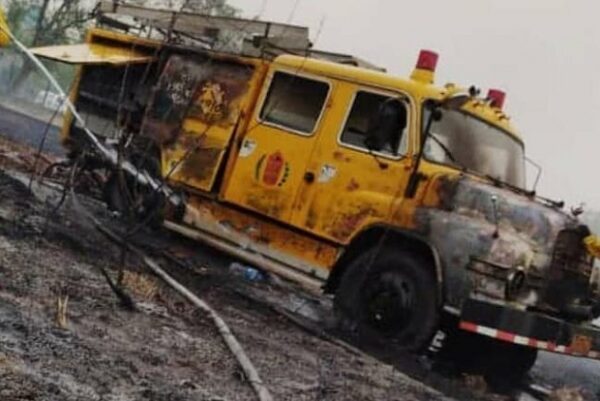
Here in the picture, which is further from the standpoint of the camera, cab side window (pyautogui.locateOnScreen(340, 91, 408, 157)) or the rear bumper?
cab side window (pyautogui.locateOnScreen(340, 91, 408, 157))

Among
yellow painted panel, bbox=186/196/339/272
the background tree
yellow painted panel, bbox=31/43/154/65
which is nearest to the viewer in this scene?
yellow painted panel, bbox=186/196/339/272

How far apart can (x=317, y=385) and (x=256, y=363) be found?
42 centimetres

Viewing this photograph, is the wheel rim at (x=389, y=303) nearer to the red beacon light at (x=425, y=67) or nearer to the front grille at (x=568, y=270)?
the front grille at (x=568, y=270)

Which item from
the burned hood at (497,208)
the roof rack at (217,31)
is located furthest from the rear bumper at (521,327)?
the roof rack at (217,31)

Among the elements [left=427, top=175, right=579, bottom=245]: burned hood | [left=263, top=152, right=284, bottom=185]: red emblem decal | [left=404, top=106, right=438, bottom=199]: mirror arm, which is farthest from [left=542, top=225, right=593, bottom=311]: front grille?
[left=263, top=152, right=284, bottom=185]: red emblem decal

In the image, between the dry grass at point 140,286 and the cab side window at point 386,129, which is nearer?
the dry grass at point 140,286

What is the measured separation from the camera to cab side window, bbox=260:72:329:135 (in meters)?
8.66

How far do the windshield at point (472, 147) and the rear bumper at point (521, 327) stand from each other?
1.57m

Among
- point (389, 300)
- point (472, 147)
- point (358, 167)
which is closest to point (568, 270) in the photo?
point (472, 147)

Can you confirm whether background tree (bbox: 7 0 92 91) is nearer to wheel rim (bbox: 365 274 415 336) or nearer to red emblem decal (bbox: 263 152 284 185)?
red emblem decal (bbox: 263 152 284 185)

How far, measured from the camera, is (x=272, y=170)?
28.4 ft

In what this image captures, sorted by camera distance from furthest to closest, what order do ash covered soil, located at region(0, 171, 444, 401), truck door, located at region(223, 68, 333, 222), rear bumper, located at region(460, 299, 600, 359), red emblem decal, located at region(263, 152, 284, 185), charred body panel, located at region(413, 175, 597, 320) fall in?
red emblem decal, located at region(263, 152, 284, 185)
truck door, located at region(223, 68, 333, 222)
charred body panel, located at region(413, 175, 597, 320)
rear bumper, located at region(460, 299, 600, 359)
ash covered soil, located at region(0, 171, 444, 401)

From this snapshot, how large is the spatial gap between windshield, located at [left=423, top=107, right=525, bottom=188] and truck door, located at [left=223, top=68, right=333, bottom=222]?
1.20 m

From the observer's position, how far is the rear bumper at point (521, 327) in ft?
21.9
